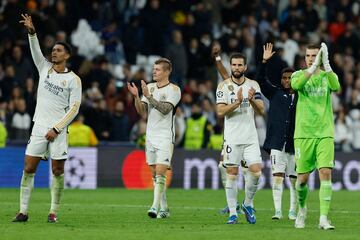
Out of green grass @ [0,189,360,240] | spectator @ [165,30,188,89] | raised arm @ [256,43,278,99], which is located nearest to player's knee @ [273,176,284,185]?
green grass @ [0,189,360,240]

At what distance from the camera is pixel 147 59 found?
3241 centimetres

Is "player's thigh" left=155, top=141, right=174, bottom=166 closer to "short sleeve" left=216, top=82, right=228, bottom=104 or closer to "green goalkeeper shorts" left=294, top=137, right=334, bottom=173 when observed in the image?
"short sleeve" left=216, top=82, right=228, bottom=104

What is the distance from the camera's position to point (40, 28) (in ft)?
100

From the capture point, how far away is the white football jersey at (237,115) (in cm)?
1744

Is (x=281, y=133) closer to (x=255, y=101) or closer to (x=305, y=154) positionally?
(x=255, y=101)

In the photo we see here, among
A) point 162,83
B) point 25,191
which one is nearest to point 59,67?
point 25,191

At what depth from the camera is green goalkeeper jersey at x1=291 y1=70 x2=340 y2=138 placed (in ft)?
51.7

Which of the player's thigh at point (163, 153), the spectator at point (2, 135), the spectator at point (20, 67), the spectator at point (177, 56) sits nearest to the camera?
the player's thigh at point (163, 153)

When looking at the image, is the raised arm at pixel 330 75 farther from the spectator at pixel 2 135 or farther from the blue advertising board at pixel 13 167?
the spectator at pixel 2 135

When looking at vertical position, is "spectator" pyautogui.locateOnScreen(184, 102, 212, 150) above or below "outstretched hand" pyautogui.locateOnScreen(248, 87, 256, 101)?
below

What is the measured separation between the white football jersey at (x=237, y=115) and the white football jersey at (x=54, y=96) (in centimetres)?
221

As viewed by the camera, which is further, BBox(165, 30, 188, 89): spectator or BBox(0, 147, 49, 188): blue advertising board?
BBox(165, 30, 188, 89): spectator

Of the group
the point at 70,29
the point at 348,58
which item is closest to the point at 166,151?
the point at 70,29

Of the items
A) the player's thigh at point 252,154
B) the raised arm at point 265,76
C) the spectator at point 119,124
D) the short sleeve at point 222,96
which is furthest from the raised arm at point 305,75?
the spectator at point 119,124
